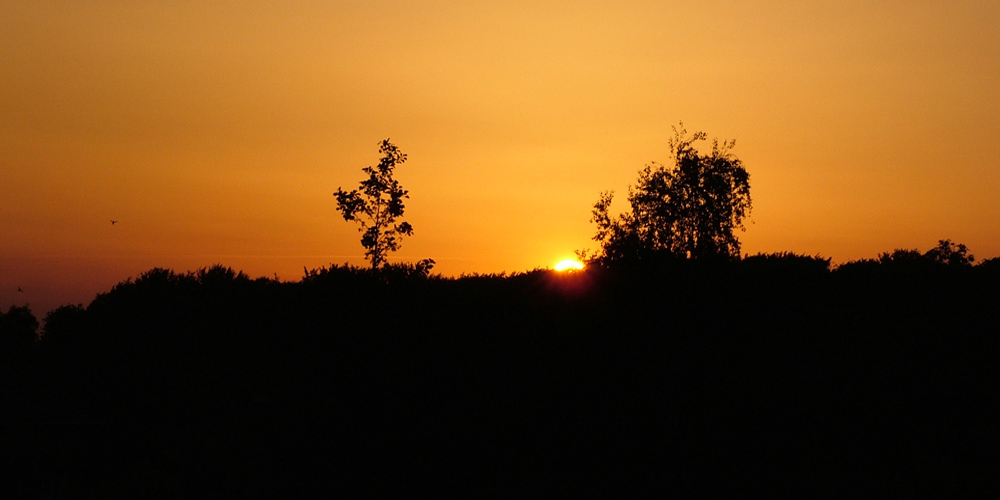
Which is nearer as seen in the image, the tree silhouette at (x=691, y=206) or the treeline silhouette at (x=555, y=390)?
the treeline silhouette at (x=555, y=390)

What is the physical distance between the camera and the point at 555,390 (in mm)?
19453

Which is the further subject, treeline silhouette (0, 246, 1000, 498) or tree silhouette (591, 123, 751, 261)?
tree silhouette (591, 123, 751, 261)

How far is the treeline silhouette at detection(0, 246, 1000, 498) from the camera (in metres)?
16.8

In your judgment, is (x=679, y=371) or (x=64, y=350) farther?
(x=64, y=350)

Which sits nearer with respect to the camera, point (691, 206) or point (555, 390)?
point (555, 390)

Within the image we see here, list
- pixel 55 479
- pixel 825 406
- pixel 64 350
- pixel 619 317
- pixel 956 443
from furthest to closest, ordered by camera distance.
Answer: pixel 64 350 → pixel 619 317 → pixel 55 479 → pixel 825 406 → pixel 956 443

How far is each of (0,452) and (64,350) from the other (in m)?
10.7

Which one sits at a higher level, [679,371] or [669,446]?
[679,371]

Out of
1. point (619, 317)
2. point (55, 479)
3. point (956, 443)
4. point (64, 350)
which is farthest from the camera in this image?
point (64, 350)

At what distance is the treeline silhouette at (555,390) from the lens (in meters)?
16.8

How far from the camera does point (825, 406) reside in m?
17.1

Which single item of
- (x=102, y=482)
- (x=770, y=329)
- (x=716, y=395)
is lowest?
(x=102, y=482)

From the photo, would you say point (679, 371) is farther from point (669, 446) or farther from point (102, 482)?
point (102, 482)

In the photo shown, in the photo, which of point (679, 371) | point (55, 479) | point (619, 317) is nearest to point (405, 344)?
point (619, 317)
